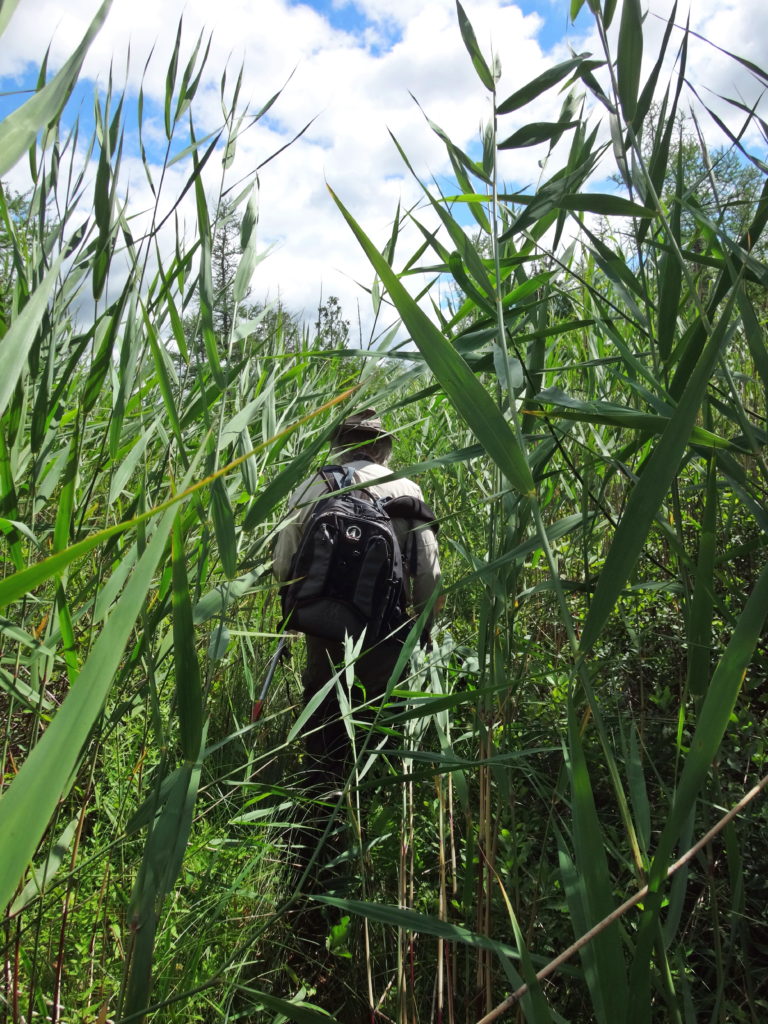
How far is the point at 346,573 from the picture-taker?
2553 millimetres

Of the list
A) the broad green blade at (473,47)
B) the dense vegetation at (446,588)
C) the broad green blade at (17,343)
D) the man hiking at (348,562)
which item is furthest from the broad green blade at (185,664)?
the man hiking at (348,562)

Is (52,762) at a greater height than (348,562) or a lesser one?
greater

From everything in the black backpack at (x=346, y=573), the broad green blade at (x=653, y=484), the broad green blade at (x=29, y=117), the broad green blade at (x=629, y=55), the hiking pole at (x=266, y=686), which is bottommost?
the hiking pole at (x=266, y=686)

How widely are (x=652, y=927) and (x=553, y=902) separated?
4.21ft

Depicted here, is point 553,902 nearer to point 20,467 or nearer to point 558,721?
point 558,721

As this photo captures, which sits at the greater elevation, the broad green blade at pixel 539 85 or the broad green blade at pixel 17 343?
the broad green blade at pixel 539 85

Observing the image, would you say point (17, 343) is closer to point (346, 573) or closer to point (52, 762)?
point (52, 762)

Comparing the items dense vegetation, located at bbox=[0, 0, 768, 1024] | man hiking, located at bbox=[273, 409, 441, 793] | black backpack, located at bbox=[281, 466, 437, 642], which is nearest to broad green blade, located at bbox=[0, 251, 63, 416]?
dense vegetation, located at bbox=[0, 0, 768, 1024]

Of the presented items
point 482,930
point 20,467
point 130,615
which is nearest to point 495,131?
point 130,615

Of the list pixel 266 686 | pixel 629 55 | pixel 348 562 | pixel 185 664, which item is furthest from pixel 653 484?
pixel 348 562

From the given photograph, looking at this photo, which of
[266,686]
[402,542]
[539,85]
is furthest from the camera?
[402,542]

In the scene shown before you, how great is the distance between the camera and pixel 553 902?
1757 mm

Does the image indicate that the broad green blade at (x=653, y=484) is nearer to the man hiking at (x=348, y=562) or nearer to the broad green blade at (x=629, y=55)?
the broad green blade at (x=629, y=55)

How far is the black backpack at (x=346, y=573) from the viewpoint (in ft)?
8.21
